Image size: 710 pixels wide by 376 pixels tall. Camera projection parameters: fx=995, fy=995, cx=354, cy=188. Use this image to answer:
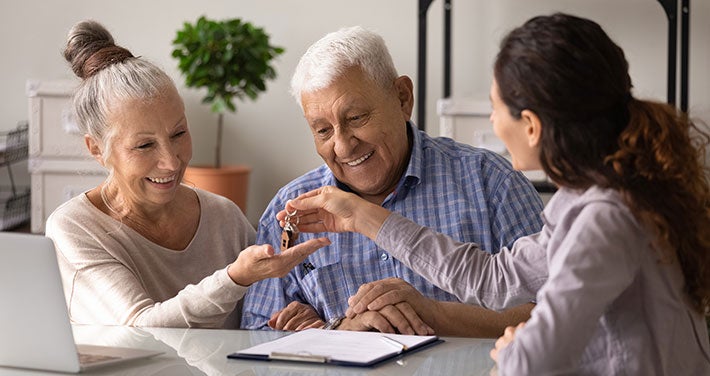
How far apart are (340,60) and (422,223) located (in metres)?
0.39

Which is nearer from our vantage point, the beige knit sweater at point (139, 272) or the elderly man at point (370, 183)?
the beige knit sweater at point (139, 272)

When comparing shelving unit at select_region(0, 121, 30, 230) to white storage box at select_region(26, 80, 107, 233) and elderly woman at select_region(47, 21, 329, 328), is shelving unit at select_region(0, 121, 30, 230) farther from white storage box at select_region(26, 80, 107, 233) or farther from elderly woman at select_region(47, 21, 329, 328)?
elderly woman at select_region(47, 21, 329, 328)

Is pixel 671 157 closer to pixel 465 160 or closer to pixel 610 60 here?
pixel 610 60

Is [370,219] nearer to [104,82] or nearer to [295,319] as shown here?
[295,319]

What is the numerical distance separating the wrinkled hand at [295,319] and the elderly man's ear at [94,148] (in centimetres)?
51

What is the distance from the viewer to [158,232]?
7.09 ft

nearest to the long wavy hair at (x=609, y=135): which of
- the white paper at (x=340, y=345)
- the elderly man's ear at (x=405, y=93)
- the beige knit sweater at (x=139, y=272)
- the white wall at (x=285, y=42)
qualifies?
the white paper at (x=340, y=345)

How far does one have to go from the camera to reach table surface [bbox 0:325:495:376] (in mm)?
1474

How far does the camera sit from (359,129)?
2.10 meters

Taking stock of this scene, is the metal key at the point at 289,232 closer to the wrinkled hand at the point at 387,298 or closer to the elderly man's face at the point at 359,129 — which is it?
the wrinkled hand at the point at 387,298

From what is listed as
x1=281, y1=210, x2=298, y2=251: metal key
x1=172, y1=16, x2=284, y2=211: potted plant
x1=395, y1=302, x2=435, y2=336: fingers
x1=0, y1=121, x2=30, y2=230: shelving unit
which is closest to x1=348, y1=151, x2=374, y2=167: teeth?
x1=281, y1=210, x2=298, y2=251: metal key

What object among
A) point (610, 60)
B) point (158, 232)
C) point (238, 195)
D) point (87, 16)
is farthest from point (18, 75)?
point (610, 60)

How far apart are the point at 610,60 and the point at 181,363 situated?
31.5 inches

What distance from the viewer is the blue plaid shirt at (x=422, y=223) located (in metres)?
2.07
